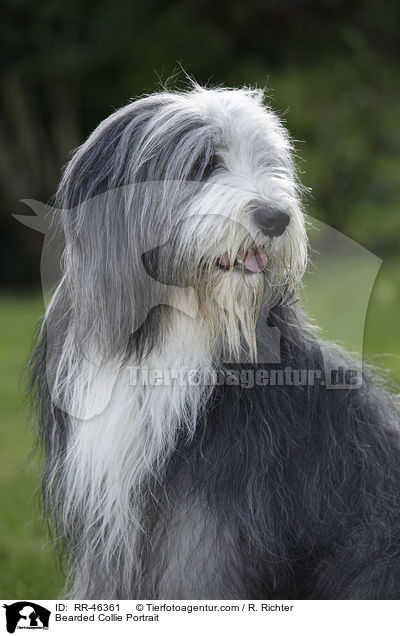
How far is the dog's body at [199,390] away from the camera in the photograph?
2.34 metres

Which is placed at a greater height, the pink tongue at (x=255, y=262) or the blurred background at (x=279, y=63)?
the blurred background at (x=279, y=63)

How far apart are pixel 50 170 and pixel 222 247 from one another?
13.3m

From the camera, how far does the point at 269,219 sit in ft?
7.38

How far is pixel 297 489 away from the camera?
2.51m

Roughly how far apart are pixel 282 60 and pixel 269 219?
12.0 m

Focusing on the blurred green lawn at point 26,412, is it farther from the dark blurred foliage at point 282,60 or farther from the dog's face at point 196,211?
the dark blurred foliage at point 282,60

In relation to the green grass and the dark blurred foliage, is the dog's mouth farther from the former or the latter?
the dark blurred foliage

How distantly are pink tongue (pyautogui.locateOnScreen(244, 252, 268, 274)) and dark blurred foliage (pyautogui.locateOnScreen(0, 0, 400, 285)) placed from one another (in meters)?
9.20

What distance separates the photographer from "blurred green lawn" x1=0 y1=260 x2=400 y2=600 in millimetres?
3508

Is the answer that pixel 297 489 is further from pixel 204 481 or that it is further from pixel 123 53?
pixel 123 53

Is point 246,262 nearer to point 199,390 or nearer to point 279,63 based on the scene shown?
point 199,390
